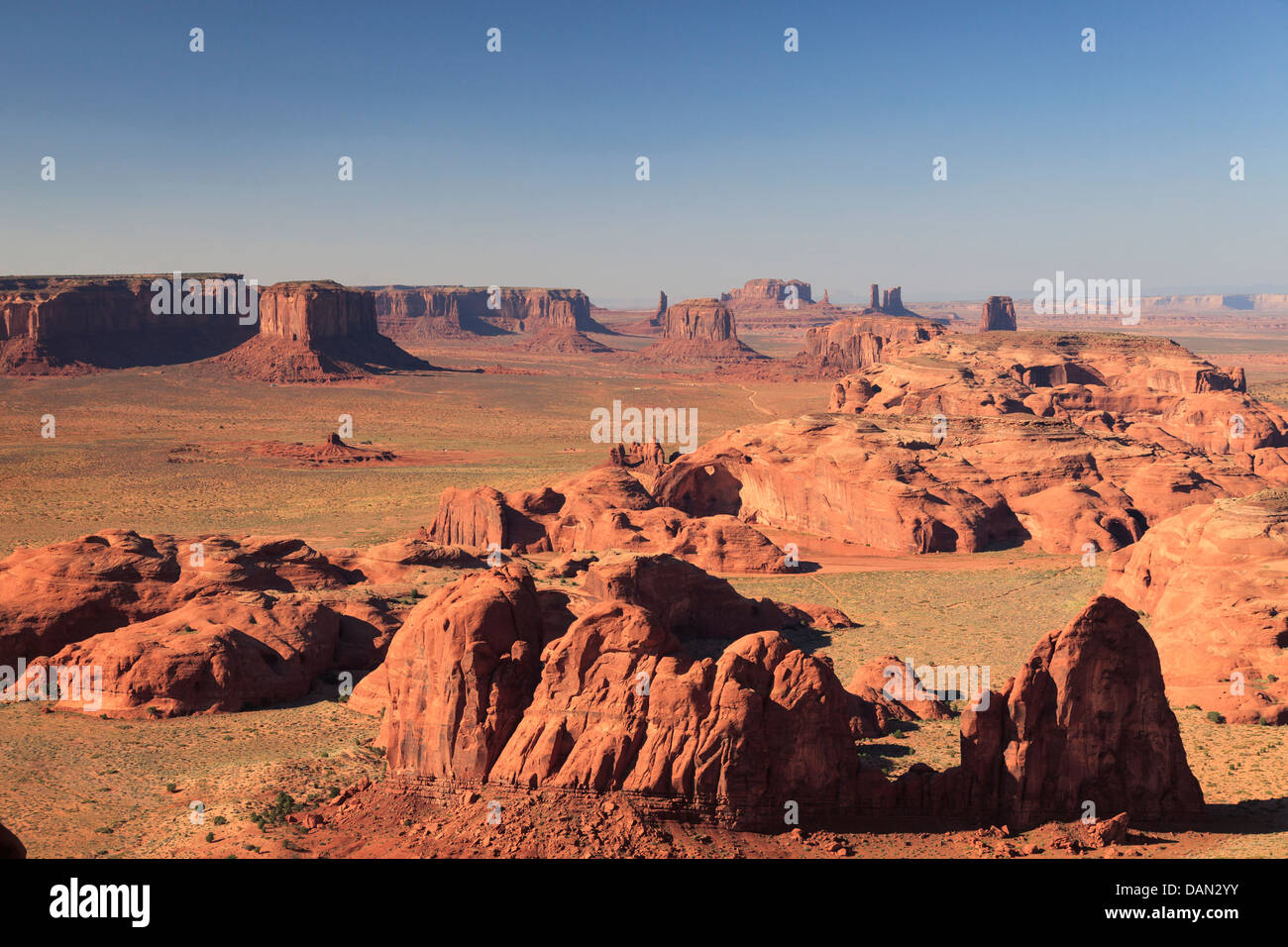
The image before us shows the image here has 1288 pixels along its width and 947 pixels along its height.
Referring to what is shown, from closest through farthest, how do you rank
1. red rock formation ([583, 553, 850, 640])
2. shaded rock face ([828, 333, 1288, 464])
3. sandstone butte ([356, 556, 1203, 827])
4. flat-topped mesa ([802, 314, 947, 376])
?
sandstone butte ([356, 556, 1203, 827]) < red rock formation ([583, 553, 850, 640]) < shaded rock face ([828, 333, 1288, 464]) < flat-topped mesa ([802, 314, 947, 376])

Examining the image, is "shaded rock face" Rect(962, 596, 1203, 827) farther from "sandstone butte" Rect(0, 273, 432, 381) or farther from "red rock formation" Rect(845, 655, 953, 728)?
"sandstone butte" Rect(0, 273, 432, 381)

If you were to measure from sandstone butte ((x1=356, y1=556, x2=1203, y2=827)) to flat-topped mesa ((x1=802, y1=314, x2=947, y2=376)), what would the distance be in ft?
474

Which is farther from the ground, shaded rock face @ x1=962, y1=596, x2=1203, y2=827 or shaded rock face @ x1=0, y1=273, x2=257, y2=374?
shaded rock face @ x1=0, y1=273, x2=257, y2=374

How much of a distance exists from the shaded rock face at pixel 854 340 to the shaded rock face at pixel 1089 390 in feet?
187

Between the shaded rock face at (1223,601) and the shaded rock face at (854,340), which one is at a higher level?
the shaded rock face at (854,340)

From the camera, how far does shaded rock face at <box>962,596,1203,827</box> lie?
70.5ft

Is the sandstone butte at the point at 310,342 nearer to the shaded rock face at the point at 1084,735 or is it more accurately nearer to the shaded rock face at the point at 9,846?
the shaded rock face at the point at 1084,735

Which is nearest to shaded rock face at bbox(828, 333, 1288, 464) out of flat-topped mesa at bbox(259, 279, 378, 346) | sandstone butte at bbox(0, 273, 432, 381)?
sandstone butte at bbox(0, 273, 432, 381)

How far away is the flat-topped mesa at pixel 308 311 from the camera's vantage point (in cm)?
15962

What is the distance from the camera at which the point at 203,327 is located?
170125mm

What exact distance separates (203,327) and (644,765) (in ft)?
556

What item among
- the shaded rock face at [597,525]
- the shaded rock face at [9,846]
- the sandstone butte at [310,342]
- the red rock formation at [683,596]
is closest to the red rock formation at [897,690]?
the red rock formation at [683,596]

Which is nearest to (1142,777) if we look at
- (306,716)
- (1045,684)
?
(1045,684)

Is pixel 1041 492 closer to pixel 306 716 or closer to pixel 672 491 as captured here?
pixel 672 491
